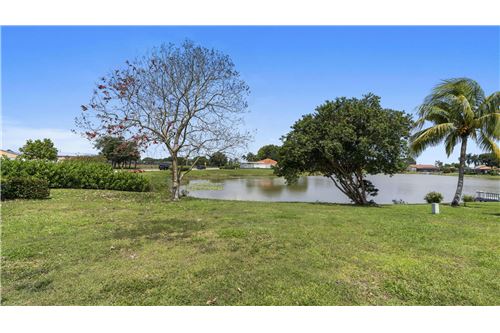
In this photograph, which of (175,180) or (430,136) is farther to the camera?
(430,136)

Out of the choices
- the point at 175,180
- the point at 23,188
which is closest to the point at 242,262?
the point at 175,180

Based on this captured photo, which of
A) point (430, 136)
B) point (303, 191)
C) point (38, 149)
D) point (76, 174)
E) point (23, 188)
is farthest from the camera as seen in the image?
point (38, 149)

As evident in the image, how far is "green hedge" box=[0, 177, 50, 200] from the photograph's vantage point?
8.95 metres

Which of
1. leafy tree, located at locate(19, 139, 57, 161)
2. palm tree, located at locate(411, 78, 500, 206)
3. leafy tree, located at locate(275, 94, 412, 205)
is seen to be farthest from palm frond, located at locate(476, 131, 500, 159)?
leafy tree, located at locate(19, 139, 57, 161)

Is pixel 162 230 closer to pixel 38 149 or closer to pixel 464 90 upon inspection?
pixel 464 90

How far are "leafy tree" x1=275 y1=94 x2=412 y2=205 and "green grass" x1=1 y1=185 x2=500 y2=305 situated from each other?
550 cm

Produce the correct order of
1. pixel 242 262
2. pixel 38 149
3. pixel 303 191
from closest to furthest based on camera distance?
pixel 242 262
pixel 303 191
pixel 38 149

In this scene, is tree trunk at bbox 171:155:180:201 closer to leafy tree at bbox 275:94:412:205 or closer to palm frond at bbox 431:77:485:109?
leafy tree at bbox 275:94:412:205

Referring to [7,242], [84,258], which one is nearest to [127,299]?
[84,258]

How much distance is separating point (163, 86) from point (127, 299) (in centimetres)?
978

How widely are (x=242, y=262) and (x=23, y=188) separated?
9.25 metres

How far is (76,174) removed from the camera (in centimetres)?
1329

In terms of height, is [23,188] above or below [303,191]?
above

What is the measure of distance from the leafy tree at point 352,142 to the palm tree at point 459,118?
72.4 inches
